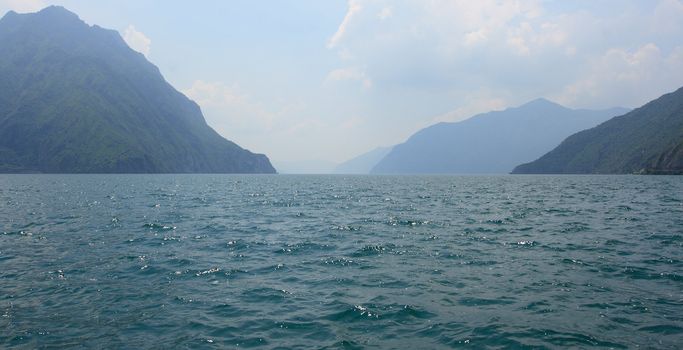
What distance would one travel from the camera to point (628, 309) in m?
15.9

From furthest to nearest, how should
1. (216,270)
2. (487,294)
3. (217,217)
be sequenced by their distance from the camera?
(217,217)
(216,270)
(487,294)

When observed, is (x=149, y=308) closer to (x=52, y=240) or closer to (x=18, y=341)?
(x=18, y=341)

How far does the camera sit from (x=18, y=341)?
13.2 metres

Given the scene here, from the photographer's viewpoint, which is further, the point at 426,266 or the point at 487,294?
the point at 426,266

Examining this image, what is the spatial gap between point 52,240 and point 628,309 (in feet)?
123

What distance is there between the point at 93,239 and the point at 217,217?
16.7 m

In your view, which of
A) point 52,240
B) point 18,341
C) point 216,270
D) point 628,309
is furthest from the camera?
point 52,240

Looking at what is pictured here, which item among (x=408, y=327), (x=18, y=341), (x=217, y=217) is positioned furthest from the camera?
(x=217, y=217)

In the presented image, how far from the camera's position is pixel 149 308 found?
16844mm

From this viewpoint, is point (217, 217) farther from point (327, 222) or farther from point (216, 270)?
point (216, 270)

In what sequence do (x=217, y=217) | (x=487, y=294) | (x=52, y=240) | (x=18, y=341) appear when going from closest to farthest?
(x=18, y=341) < (x=487, y=294) < (x=52, y=240) < (x=217, y=217)

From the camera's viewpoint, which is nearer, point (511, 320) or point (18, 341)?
point (18, 341)

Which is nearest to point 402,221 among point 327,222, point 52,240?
point 327,222

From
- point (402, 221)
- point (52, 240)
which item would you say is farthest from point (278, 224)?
point (52, 240)
